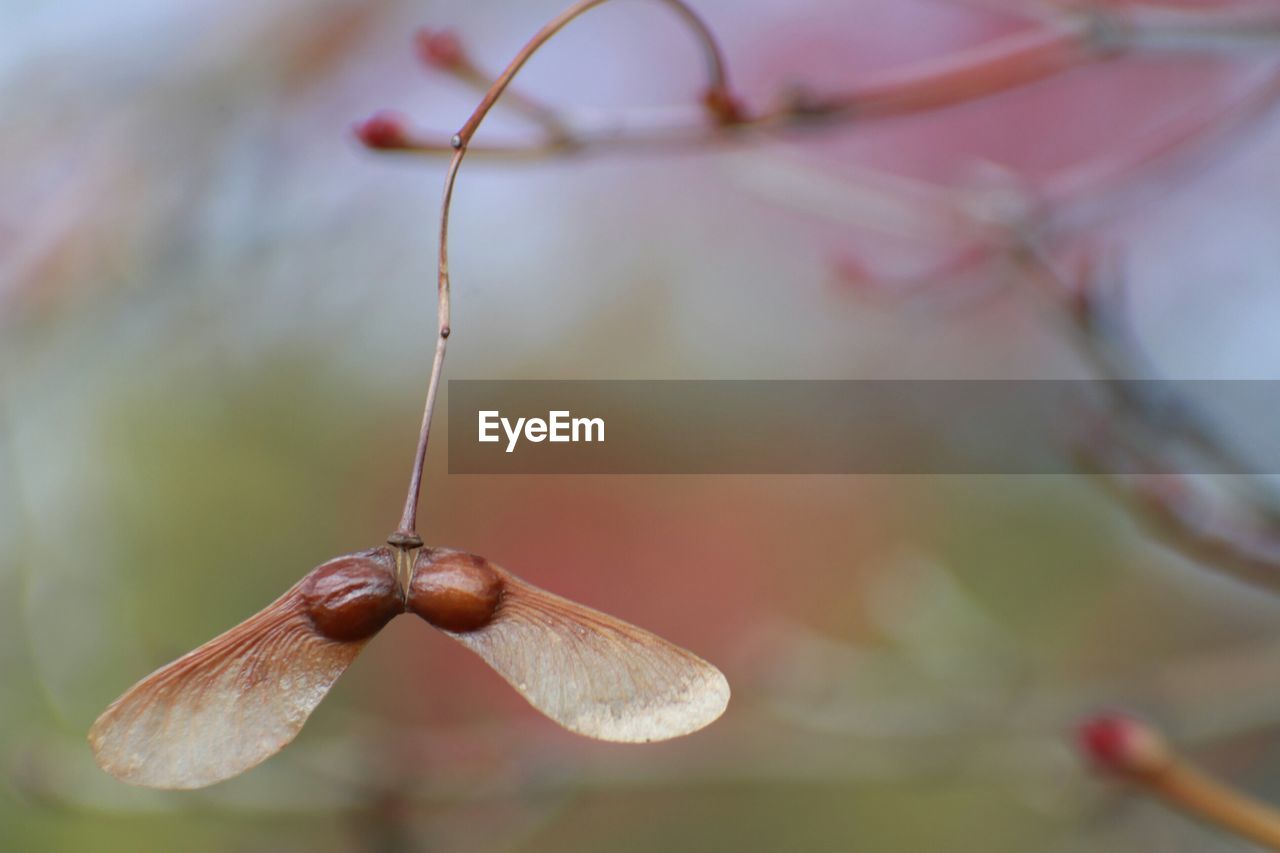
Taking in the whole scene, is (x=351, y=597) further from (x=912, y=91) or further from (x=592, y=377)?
(x=592, y=377)

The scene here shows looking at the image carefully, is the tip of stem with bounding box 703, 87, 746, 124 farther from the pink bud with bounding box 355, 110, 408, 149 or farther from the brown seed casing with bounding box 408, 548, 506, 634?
the brown seed casing with bounding box 408, 548, 506, 634

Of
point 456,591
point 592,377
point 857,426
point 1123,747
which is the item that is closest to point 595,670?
point 456,591

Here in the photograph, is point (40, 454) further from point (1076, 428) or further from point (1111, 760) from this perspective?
point (1111, 760)

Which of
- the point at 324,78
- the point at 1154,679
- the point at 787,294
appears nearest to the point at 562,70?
the point at 324,78

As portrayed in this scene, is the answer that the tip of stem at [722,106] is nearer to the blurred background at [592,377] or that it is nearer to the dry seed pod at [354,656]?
the blurred background at [592,377]

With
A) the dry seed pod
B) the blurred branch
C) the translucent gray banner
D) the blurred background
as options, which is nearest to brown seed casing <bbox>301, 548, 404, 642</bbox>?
the dry seed pod

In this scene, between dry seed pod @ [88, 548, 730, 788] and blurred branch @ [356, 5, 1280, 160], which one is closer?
dry seed pod @ [88, 548, 730, 788]
